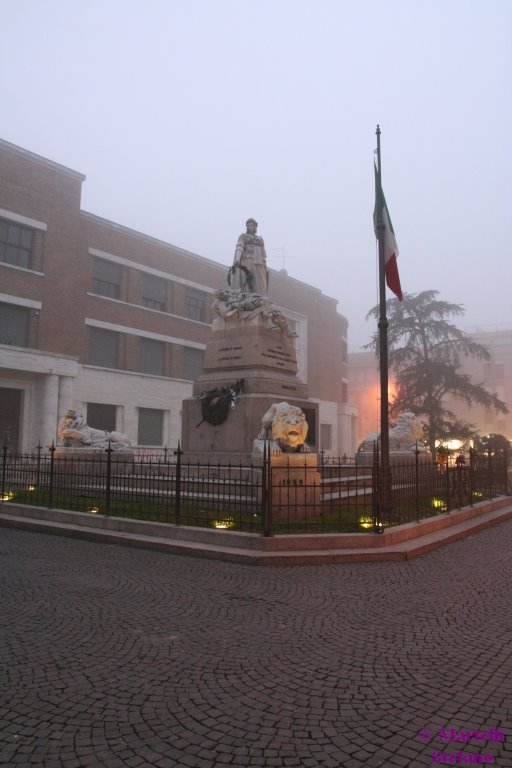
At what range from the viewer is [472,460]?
552 inches

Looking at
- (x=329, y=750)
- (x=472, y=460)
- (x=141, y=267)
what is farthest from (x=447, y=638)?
(x=141, y=267)

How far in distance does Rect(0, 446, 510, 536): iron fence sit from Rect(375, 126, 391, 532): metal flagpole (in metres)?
0.18

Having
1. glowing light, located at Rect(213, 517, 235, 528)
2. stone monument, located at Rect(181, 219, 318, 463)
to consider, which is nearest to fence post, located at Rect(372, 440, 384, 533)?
glowing light, located at Rect(213, 517, 235, 528)

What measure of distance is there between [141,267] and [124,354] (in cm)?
584

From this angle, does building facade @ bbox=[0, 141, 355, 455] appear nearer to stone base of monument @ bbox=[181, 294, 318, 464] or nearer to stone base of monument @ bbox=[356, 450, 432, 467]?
stone base of monument @ bbox=[356, 450, 432, 467]

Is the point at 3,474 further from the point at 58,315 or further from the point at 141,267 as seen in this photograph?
the point at 141,267

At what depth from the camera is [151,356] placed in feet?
122

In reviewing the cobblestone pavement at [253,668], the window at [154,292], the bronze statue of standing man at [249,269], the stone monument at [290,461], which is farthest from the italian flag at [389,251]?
the window at [154,292]

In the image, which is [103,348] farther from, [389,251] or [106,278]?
[389,251]

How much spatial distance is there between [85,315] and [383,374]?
84.5 feet

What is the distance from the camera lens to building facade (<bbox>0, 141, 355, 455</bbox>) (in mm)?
29344

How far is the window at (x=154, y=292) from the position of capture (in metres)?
37.4

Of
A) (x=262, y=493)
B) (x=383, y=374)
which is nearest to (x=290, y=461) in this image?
(x=262, y=493)

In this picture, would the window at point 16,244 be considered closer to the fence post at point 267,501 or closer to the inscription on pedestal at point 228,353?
the inscription on pedestal at point 228,353
